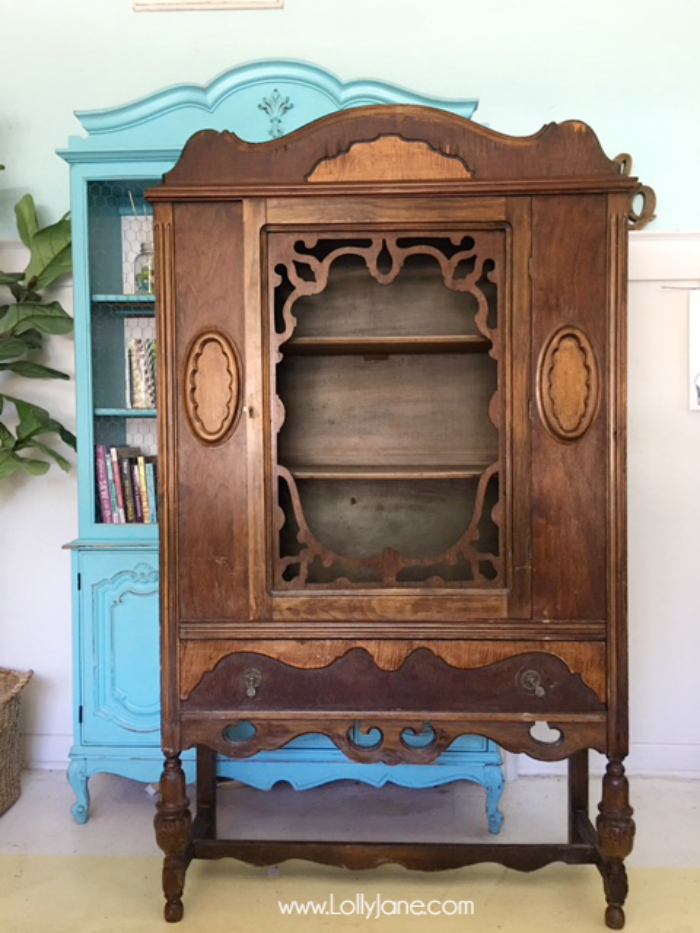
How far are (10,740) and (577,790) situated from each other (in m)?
1.77

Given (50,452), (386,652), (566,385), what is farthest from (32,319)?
(566,385)

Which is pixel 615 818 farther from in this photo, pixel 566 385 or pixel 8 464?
pixel 8 464

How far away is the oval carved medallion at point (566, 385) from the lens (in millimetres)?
1772

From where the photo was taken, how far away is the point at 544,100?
2598 millimetres

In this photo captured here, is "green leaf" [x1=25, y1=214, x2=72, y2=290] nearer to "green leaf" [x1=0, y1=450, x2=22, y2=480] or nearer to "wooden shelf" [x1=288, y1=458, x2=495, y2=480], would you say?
"green leaf" [x1=0, y1=450, x2=22, y2=480]

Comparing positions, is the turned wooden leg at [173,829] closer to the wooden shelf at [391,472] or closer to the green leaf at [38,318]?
the wooden shelf at [391,472]

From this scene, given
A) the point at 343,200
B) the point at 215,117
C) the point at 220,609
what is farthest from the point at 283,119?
the point at 220,609

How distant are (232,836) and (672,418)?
1.95 m

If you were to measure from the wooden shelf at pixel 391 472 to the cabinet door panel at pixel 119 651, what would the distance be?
70 cm

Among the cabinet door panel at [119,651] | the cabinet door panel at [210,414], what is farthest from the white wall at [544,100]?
the cabinet door panel at [210,414]

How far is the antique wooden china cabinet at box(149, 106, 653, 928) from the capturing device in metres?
1.77

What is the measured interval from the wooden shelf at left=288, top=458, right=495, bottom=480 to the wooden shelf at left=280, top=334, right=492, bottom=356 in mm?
294
